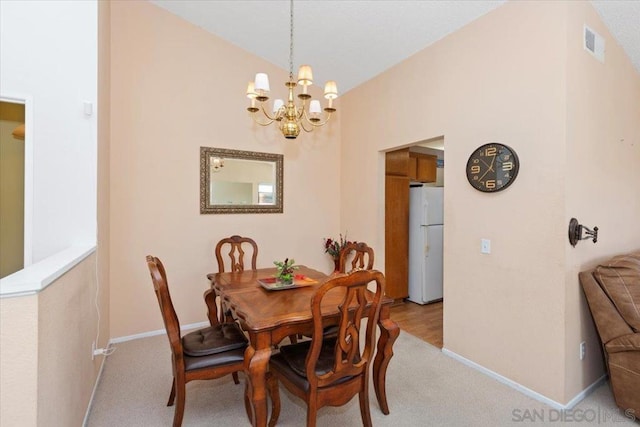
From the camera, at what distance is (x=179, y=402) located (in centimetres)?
184

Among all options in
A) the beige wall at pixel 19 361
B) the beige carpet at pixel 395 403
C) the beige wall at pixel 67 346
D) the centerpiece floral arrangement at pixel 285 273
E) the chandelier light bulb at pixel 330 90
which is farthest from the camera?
the centerpiece floral arrangement at pixel 285 273

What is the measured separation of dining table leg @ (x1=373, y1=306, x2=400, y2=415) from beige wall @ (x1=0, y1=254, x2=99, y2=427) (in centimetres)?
170

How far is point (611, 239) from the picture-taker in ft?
8.45

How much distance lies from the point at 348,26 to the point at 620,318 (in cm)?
322

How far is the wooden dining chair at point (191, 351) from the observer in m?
1.75

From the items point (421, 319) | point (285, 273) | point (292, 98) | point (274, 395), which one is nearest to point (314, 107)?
point (292, 98)

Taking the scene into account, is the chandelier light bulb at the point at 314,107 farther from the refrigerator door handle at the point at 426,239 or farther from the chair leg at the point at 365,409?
the refrigerator door handle at the point at 426,239

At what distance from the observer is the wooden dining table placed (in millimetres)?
1627

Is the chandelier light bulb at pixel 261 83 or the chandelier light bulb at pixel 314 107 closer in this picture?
the chandelier light bulb at pixel 261 83

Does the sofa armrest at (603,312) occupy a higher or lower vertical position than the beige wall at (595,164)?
lower

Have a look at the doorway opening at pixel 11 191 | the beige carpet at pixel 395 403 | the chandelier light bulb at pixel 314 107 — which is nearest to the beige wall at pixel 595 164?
the beige carpet at pixel 395 403

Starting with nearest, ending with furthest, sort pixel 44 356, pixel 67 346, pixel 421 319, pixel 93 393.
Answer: pixel 44 356 → pixel 67 346 → pixel 93 393 → pixel 421 319

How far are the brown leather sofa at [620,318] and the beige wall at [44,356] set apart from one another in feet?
10.2

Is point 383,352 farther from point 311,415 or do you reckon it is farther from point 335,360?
point 311,415
